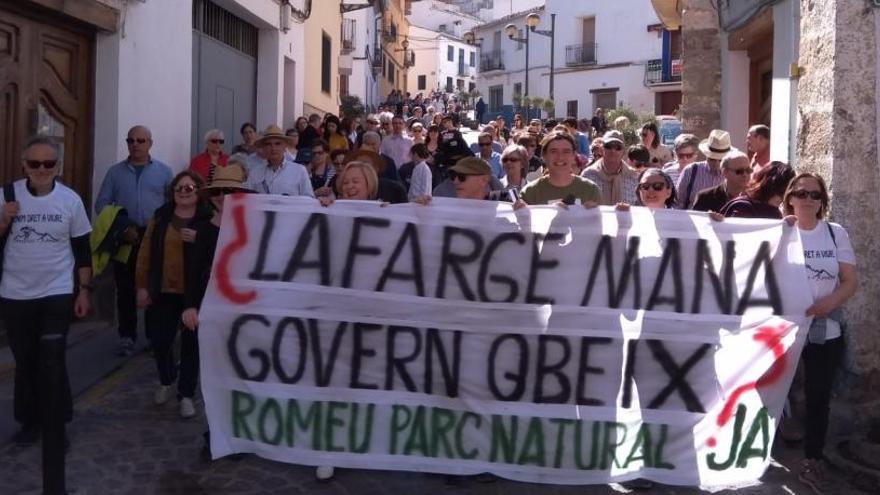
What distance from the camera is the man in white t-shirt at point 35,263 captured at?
4973mm

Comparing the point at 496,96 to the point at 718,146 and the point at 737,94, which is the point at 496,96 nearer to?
the point at 737,94

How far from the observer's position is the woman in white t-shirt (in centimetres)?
475

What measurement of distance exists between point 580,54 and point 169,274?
40.3 metres

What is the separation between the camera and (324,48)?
19.2 meters

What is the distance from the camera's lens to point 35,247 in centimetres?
500

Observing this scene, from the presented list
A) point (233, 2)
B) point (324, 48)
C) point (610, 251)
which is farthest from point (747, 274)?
point (324, 48)

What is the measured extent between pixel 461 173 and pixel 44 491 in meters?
2.63

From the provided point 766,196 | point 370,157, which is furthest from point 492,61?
point 766,196

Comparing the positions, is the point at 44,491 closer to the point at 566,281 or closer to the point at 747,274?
the point at 566,281

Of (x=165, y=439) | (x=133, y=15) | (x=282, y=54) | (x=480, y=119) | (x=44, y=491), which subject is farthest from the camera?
(x=480, y=119)

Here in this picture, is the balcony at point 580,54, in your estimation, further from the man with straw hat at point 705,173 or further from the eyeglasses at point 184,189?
the eyeglasses at point 184,189

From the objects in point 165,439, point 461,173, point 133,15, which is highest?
point 133,15

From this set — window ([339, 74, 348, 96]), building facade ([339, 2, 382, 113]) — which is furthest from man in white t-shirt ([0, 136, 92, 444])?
window ([339, 74, 348, 96])

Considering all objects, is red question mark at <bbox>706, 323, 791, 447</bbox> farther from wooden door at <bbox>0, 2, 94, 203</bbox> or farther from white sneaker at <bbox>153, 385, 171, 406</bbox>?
wooden door at <bbox>0, 2, 94, 203</bbox>
